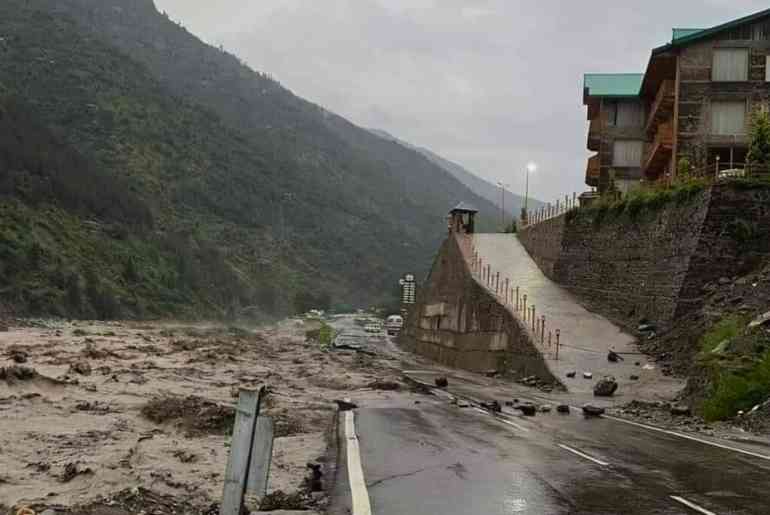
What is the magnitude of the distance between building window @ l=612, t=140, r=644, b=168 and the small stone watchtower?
1035 centimetres

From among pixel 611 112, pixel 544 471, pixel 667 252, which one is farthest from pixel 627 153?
pixel 544 471

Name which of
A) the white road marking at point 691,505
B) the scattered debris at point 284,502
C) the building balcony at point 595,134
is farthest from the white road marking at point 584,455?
the building balcony at point 595,134

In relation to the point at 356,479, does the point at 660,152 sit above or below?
above

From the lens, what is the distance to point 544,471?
11.4 m

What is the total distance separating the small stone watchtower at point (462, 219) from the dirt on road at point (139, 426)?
1990 centimetres

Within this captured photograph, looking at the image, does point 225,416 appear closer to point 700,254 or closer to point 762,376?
point 762,376

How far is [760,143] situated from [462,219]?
26820 millimetres

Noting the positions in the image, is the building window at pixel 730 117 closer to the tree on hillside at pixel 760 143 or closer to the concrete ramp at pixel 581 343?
the tree on hillside at pixel 760 143

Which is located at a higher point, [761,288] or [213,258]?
[213,258]

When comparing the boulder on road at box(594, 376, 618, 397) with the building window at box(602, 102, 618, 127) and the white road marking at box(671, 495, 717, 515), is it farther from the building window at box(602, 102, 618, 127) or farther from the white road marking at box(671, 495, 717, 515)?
the building window at box(602, 102, 618, 127)

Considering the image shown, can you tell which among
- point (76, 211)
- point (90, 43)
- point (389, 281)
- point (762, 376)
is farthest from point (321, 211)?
point (762, 376)

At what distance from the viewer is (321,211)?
16512 centimetres

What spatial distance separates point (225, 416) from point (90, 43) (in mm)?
154054

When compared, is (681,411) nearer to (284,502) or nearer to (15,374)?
(284,502)
